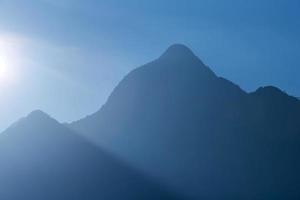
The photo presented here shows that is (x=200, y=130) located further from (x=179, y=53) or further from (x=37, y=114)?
(x=37, y=114)

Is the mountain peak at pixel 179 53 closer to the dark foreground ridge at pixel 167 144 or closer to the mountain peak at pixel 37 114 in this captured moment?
the dark foreground ridge at pixel 167 144

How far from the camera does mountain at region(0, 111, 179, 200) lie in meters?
148

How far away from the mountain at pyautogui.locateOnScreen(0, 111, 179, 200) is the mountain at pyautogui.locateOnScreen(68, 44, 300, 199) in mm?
7833

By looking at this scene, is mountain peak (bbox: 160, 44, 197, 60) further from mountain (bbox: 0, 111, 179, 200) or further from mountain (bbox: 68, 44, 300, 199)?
mountain (bbox: 0, 111, 179, 200)

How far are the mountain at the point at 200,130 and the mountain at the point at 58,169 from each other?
308 inches

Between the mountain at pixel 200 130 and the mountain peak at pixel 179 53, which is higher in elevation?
the mountain peak at pixel 179 53

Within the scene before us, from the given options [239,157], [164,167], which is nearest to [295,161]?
[239,157]

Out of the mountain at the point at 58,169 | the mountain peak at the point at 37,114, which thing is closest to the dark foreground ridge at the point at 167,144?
the mountain at the point at 58,169

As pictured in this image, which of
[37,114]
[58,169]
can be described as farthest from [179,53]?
[58,169]

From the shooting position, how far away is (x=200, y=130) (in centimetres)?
18038

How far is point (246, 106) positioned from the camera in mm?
182375

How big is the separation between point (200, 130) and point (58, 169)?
43.1 metres

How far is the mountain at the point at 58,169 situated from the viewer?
148 meters

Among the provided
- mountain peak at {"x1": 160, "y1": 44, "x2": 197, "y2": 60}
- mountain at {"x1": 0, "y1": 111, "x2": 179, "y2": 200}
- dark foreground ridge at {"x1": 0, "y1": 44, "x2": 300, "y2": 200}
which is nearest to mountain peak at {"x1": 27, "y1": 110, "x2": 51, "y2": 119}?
mountain at {"x1": 0, "y1": 111, "x2": 179, "y2": 200}
